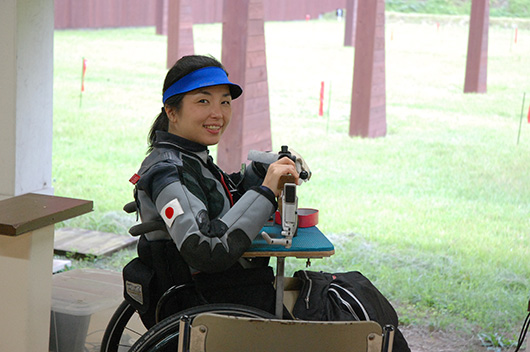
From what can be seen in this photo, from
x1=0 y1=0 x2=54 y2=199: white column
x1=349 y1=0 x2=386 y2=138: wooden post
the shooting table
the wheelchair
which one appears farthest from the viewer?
x1=349 y1=0 x2=386 y2=138: wooden post

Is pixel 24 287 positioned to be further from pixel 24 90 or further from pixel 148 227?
pixel 24 90

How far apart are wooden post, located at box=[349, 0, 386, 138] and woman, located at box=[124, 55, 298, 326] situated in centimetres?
454

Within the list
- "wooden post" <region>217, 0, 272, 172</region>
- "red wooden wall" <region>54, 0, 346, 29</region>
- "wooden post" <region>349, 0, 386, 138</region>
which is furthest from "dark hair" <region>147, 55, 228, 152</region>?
"red wooden wall" <region>54, 0, 346, 29</region>

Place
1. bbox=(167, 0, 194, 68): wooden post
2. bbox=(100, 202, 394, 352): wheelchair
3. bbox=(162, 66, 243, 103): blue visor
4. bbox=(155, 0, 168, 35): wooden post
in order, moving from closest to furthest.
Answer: bbox=(100, 202, 394, 352): wheelchair < bbox=(162, 66, 243, 103): blue visor < bbox=(167, 0, 194, 68): wooden post < bbox=(155, 0, 168, 35): wooden post

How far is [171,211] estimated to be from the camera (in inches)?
63.4

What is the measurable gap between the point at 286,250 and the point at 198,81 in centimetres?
51

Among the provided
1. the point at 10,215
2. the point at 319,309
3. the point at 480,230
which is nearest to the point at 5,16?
→ the point at 10,215

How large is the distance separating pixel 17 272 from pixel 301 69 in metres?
7.62

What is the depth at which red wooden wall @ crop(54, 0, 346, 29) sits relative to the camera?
10.2 metres

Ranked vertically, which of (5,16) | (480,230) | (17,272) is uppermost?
(5,16)

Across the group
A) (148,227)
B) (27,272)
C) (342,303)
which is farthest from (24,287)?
(342,303)

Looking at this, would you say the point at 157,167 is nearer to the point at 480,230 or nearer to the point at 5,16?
the point at 5,16

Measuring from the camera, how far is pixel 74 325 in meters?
2.44

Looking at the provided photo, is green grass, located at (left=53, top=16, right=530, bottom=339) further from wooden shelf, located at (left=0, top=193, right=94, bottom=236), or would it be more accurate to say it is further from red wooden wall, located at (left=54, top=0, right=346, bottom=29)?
wooden shelf, located at (left=0, top=193, right=94, bottom=236)
